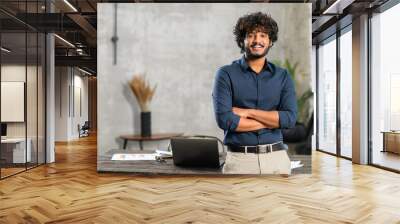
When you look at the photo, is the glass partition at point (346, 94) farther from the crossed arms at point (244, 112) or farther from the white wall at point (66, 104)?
the white wall at point (66, 104)

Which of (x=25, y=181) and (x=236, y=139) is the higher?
(x=236, y=139)

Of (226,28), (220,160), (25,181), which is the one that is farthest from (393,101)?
(25,181)

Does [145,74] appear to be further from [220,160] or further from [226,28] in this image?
[220,160]

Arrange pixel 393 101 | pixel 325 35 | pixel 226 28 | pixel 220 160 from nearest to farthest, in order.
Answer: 1. pixel 220 160
2. pixel 226 28
3. pixel 393 101
4. pixel 325 35

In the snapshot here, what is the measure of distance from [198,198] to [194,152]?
2.60 ft

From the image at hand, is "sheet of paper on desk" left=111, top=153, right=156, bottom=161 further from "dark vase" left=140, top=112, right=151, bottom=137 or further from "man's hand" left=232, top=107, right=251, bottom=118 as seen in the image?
"man's hand" left=232, top=107, right=251, bottom=118

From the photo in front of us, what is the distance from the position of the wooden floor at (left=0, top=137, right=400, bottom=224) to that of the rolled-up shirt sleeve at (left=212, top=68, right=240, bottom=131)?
1.04 meters

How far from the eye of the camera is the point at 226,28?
4.19 metres

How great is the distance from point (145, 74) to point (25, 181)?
112 inches

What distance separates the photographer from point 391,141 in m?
7.06

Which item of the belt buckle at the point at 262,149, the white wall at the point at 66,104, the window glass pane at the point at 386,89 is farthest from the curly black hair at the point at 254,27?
the white wall at the point at 66,104

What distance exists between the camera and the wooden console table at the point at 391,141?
6.86m

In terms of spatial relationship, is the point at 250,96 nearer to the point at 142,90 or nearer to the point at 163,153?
the point at 163,153

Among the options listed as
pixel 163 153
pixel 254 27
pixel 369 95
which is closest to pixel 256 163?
pixel 254 27
